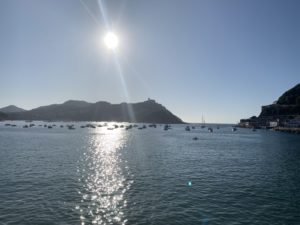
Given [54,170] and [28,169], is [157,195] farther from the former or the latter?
[28,169]

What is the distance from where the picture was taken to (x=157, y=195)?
30312 mm

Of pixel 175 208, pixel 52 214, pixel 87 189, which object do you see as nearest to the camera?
pixel 52 214

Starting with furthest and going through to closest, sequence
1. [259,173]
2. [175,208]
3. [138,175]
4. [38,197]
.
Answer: [259,173], [138,175], [38,197], [175,208]

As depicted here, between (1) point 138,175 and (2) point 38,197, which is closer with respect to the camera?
(2) point 38,197

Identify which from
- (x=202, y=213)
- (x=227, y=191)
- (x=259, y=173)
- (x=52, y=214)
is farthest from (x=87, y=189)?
(x=259, y=173)

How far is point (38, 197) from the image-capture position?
2845 centimetres

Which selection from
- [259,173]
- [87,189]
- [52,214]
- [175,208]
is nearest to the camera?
[52,214]

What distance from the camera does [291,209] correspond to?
87.9ft

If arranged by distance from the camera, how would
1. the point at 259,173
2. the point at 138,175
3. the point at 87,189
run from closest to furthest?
the point at 87,189 < the point at 138,175 < the point at 259,173

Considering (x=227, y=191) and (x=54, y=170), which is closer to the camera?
(x=227, y=191)

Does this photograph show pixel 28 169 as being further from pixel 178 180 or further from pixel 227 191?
pixel 227 191

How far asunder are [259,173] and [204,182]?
13772mm

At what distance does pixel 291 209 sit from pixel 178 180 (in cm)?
1593

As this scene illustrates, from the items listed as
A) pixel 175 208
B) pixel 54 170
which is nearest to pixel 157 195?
pixel 175 208
